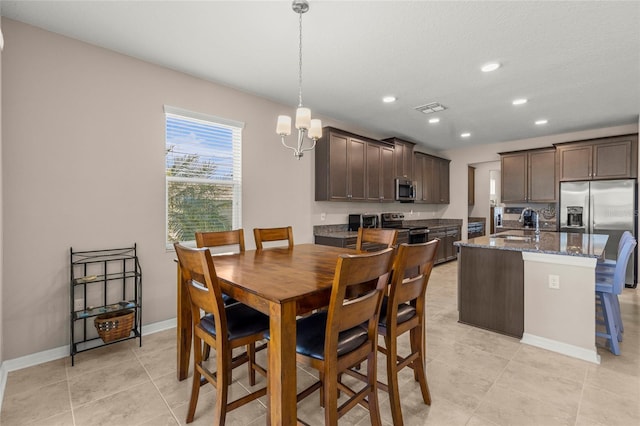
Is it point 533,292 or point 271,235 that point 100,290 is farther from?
point 533,292

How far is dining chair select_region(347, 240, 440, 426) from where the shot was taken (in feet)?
5.41

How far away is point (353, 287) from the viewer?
4.97ft

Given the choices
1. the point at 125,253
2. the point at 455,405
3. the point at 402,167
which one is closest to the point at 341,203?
the point at 402,167

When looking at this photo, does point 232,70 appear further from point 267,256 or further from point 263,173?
point 267,256

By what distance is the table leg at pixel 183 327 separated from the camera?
7.02 ft

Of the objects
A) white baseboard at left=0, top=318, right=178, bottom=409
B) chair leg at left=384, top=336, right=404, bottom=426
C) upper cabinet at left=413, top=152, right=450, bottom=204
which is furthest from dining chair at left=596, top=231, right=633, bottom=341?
white baseboard at left=0, top=318, right=178, bottom=409

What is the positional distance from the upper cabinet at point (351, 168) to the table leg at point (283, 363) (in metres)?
3.19

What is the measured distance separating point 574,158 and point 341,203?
402 centimetres

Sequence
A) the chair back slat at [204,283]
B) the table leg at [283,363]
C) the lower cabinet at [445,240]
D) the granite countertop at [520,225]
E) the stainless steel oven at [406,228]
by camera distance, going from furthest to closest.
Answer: the lower cabinet at [445,240] < the granite countertop at [520,225] < the stainless steel oven at [406,228] < the chair back slat at [204,283] < the table leg at [283,363]

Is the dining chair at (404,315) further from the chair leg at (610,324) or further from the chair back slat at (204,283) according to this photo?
the chair leg at (610,324)

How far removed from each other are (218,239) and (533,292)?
286 cm

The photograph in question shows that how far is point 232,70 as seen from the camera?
3.14m

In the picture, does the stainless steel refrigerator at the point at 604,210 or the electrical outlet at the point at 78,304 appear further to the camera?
the stainless steel refrigerator at the point at 604,210

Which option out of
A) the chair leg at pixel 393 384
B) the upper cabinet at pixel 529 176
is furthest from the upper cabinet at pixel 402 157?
the chair leg at pixel 393 384
